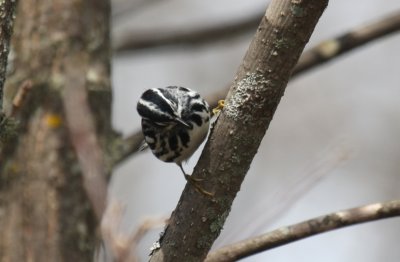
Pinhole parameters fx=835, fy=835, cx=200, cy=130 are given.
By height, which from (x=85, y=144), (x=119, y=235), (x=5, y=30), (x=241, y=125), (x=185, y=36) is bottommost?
(x=119, y=235)

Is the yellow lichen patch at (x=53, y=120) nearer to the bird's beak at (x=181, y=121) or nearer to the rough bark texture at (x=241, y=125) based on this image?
the bird's beak at (x=181, y=121)

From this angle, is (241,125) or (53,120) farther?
(53,120)

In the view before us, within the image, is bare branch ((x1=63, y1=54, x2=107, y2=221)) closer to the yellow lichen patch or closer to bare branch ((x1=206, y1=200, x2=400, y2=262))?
the yellow lichen patch

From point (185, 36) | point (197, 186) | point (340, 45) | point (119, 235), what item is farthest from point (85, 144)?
point (185, 36)

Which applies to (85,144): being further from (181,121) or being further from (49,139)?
(49,139)

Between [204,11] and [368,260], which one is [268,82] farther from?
[204,11]

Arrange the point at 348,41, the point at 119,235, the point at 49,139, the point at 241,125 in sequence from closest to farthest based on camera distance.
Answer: the point at 119,235
the point at 241,125
the point at 49,139
the point at 348,41
